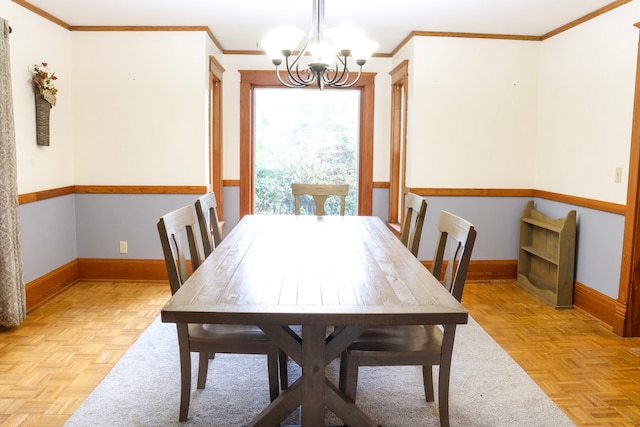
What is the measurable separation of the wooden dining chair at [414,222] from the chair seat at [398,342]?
64cm

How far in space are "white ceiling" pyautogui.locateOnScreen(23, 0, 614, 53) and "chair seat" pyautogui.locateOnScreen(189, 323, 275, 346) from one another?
2368 mm

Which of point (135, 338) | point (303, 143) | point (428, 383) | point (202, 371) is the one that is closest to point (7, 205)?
point (135, 338)

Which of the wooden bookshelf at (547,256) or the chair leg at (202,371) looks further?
the wooden bookshelf at (547,256)

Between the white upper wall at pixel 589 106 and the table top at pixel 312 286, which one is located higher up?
the white upper wall at pixel 589 106

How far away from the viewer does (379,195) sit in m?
5.48

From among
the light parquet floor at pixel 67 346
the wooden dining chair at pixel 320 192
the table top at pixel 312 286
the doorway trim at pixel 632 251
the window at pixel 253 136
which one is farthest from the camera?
the window at pixel 253 136

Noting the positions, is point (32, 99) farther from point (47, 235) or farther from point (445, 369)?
point (445, 369)

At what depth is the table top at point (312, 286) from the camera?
66.1 inches

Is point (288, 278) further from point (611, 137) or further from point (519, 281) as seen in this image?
point (519, 281)

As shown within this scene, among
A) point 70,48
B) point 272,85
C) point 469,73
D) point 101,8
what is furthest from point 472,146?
point 70,48

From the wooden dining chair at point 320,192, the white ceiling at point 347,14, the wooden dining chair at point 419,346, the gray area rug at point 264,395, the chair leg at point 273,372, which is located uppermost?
the white ceiling at point 347,14

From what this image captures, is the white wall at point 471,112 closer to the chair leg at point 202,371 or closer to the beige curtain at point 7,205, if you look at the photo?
the chair leg at point 202,371

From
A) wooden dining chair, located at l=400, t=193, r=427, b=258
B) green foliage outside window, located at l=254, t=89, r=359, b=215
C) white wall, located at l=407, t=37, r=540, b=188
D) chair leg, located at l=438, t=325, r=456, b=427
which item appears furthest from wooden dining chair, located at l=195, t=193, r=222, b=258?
green foliage outside window, located at l=254, t=89, r=359, b=215

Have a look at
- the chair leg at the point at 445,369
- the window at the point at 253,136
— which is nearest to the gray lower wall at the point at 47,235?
the window at the point at 253,136
